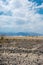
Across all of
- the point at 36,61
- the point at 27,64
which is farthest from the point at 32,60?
the point at 27,64

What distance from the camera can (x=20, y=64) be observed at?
2186 centimetres

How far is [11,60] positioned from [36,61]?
7.80ft

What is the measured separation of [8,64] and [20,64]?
1.06m

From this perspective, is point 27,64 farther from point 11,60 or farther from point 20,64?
point 11,60

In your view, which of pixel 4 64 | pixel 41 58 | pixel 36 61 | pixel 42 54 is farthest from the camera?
pixel 42 54

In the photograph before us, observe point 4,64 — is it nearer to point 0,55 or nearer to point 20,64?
point 20,64

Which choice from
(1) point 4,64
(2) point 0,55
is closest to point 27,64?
(1) point 4,64

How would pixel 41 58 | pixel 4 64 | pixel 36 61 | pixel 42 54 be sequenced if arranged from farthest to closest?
pixel 42 54
pixel 41 58
pixel 36 61
pixel 4 64

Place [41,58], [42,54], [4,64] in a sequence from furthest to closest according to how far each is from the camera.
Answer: [42,54] < [41,58] < [4,64]

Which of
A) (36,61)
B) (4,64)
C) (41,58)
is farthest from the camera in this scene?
(41,58)

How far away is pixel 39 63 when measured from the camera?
22.5 meters

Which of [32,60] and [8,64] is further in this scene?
[32,60]

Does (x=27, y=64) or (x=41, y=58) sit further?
(x=41, y=58)

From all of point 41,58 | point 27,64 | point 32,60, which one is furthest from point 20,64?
point 41,58
